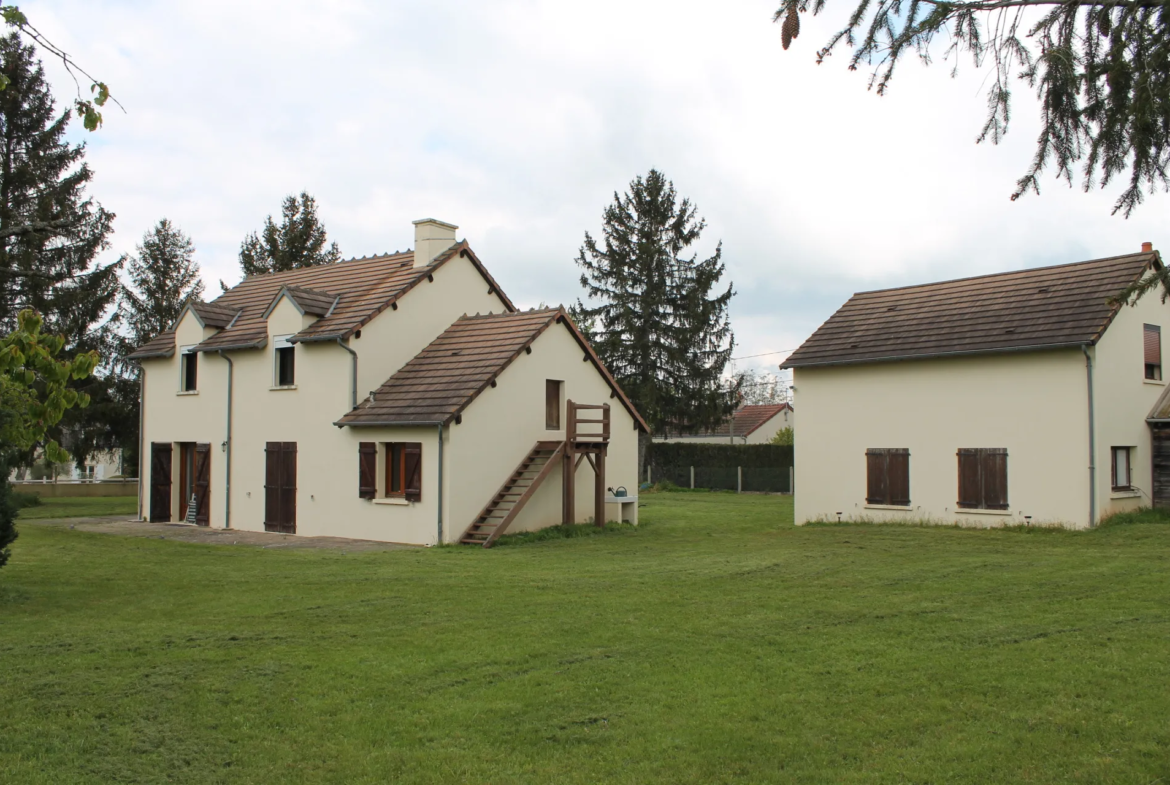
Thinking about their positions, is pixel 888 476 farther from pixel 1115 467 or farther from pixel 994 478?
pixel 1115 467

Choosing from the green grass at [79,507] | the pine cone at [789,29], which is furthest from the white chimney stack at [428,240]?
the pine cone at [789,29]

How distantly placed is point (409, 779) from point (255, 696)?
233 cm

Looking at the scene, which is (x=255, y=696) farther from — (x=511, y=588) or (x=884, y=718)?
(x=511, y=588)

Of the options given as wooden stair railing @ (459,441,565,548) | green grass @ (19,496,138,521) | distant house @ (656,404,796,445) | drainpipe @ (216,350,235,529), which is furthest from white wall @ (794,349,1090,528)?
distant house @ (656,404,796,445)

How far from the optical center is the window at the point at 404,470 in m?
21.8

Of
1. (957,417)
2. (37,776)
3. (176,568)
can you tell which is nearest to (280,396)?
(176,568)

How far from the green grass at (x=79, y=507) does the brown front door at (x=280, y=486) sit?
8.55 m

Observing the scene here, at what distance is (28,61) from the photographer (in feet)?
107

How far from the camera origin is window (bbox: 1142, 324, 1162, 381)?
23984 mm

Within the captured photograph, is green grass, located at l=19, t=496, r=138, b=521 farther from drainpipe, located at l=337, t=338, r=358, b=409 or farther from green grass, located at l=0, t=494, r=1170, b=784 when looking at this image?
green grass, located at l=0, t=494, r=1170, b=784

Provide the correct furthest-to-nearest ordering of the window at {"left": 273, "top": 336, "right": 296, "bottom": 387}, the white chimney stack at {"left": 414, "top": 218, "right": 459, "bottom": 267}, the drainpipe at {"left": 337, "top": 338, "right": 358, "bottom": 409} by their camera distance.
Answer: the white chimney stack at {"left": 414, "top": 218, "right": 459, "bottom": 267} → the window at {"left": 273, "top": 336, "right": 296, "bottom": 387} → the drainpipe at {"left": 337, "top": 338, "right": 358, "bottom": 409}

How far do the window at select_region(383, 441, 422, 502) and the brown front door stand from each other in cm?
318

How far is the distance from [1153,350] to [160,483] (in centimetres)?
2695

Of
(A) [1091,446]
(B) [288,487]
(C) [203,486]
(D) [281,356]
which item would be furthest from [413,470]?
(A) [1091,446]
